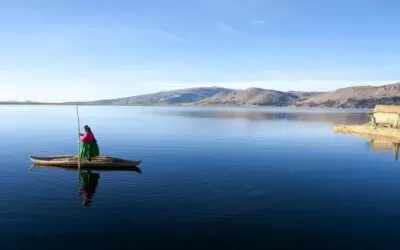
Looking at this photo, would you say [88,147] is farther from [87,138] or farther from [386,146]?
[386,146]

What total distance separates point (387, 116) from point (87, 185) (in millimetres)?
62767

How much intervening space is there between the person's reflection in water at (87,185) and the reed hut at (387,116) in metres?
58.3

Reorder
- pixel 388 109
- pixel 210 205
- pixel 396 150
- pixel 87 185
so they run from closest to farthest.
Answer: pixel 210 205, pixel 87 185, pixel 396 150, pixel 388 109

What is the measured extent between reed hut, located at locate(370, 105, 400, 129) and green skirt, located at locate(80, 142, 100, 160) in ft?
186

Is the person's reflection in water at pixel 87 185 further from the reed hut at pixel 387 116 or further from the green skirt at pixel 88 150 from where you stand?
the reed hut at pixel 387 116

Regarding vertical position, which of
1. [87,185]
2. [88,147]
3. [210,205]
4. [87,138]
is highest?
[87,138]

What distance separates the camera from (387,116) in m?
75.0

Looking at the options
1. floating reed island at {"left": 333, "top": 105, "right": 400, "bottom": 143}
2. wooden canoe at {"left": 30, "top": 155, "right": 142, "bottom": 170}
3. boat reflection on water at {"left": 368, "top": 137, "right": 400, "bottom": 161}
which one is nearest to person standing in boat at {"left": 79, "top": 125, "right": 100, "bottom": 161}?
wooden canoe at {"left": 30, "top": 155, "right": 142, "bottom": 170}

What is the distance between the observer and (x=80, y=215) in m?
21.4

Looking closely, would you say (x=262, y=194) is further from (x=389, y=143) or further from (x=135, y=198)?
(x=389, y=143)

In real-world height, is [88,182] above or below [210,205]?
above

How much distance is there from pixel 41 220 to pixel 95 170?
13.5 m

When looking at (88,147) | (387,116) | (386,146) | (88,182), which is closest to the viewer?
(88,182)

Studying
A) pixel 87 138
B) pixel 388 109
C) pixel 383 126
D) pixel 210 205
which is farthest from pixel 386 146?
pixel 87 138
